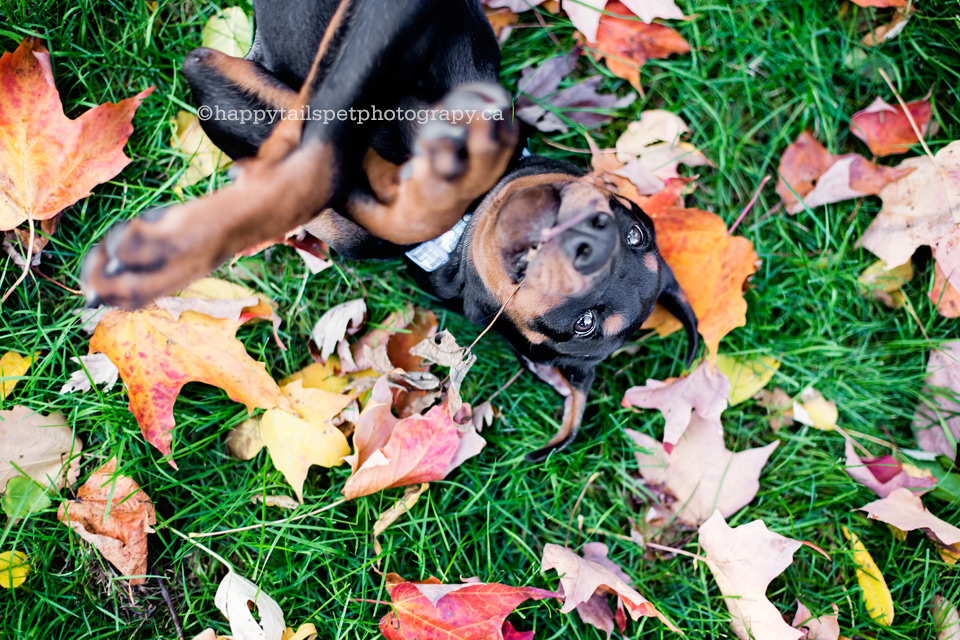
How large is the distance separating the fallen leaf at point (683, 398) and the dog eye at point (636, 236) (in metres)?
0.97

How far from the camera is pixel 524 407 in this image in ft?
10.9

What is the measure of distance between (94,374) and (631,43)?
10.1 feet

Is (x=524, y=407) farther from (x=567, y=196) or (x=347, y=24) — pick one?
(x=347, y=24)

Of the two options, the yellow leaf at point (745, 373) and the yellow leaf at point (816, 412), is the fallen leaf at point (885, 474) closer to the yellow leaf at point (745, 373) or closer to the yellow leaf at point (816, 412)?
the yellow leaf at point (816, 412)

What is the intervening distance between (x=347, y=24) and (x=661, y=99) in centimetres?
198

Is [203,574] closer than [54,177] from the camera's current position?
No

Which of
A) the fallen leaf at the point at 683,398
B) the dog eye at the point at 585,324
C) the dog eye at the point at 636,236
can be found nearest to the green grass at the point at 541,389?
the fallen leaf at the point at 683,398

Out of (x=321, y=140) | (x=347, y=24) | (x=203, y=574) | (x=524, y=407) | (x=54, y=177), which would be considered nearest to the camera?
(x=321, y=140)

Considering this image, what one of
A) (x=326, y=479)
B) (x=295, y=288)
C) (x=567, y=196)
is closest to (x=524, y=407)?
(x=326, y=479)

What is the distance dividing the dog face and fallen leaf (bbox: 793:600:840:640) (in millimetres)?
1527

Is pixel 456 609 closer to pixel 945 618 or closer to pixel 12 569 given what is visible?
pixel 12 569

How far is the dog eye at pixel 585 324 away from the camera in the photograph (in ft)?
7.79

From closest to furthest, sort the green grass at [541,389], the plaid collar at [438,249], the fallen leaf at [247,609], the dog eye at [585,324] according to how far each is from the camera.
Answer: the dog eye at [585,324] < the plaid collar at [438,249] < the fallen leaf at [247,609] < the green grass at [541,389]

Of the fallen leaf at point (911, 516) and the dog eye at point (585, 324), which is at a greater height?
the dog eye at point (585, 324)
